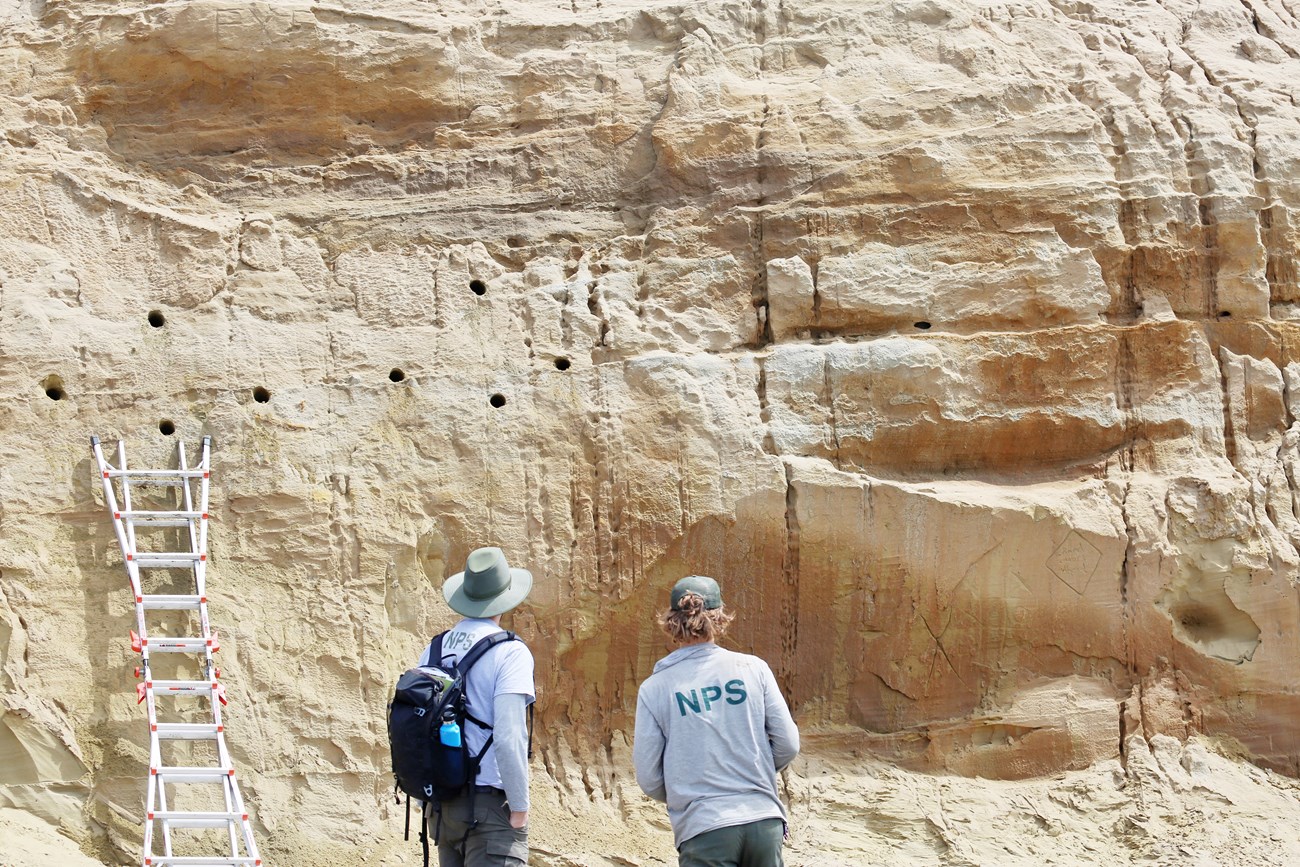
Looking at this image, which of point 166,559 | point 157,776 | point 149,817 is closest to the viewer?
point 149,817

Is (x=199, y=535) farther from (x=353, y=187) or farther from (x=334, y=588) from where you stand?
(x=353, y=187)

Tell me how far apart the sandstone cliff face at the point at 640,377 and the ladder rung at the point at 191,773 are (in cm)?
30

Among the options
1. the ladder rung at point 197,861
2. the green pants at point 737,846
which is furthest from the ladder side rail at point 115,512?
the green pants at point 737,846

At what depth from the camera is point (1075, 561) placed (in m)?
6.04

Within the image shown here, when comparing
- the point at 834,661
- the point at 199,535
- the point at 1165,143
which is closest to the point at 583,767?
the point at 834,661

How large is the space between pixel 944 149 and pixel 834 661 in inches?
93.4

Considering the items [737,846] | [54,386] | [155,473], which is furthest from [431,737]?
[54,386]

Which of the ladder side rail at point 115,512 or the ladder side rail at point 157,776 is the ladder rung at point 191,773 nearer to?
the ladder side rail at point 157,776

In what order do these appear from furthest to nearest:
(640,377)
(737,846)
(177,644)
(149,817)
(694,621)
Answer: (640,377), (177,644), (149,817), (694,621), (737,846)

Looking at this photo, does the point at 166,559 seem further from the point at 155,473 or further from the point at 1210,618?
the point at 1210,618

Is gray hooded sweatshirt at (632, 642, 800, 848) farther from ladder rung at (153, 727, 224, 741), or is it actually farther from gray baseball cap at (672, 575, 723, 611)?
ladder rung at (153, 727, 224, 741)

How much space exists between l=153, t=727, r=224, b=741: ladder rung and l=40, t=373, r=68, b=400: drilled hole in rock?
5.08 ft

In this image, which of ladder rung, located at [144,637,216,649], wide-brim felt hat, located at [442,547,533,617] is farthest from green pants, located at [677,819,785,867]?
ladder rung, located at [144,637,216,649]

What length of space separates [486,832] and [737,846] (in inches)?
26.4
